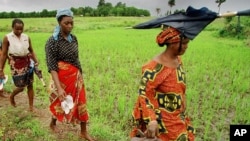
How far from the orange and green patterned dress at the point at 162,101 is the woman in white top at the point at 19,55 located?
2728mm

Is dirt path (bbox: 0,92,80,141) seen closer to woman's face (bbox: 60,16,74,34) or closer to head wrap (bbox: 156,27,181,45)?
woman's face (bbox: 60,16,74,34)

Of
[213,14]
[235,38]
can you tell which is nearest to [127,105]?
[213,14]

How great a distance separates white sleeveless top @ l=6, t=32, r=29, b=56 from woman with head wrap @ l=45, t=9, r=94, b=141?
1.12m

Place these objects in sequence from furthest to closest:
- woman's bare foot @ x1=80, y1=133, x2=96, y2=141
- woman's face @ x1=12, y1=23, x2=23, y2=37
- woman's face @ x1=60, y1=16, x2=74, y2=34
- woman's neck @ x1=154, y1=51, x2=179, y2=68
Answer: woman's face @ x1=12, y1=23, x2=23, y2=37
woman's bare foot @ x1=80, y1=133, x2=96, y2=141
woman's face @ x1=60, y1=16, x2=74, y2=34
woman's neck @ x1=154, y1=51, x2=179, y2=68

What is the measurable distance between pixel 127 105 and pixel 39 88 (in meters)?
1.96

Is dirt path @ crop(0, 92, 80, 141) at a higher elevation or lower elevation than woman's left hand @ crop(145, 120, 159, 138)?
lower

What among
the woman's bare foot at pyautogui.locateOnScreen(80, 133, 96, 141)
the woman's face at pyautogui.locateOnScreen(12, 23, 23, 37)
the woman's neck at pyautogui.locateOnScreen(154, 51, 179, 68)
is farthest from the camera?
the woman's face at pyautogui.locateOnScreen(12, 23, 23, 37)

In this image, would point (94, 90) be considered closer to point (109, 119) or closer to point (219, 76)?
point (109, 119)

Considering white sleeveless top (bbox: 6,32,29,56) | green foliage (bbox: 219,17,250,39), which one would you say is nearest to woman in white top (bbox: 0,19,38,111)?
white sleeveless top (bbox: 6,32,29,56)

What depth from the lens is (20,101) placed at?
559 cm

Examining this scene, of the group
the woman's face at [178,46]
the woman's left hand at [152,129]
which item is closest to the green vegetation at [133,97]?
the woman's left hand at [152,129]

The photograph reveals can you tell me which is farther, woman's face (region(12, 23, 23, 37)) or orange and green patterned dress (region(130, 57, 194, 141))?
woman's face (region(12, 23, 23, 37))

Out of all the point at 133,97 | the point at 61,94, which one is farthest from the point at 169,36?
the point at 133,97

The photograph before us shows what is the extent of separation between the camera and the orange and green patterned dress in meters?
2.35
